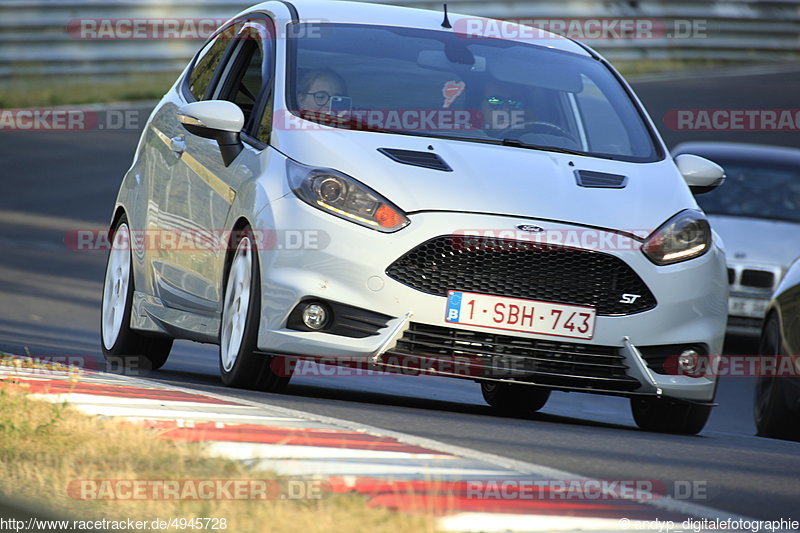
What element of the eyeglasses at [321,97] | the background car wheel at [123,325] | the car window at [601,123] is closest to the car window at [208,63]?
the background car wheel at [123,325]

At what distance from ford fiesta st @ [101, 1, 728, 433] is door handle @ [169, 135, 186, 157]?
0.02 meters

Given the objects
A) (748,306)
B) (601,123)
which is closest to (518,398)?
(601,123)

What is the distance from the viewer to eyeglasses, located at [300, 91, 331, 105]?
736 cm

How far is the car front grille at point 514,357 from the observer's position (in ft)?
21.7

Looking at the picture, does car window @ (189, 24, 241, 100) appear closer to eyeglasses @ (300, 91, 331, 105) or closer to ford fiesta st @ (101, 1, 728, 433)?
ford fiesta st @ (101, 1, 728, 433)

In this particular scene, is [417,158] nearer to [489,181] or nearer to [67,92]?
[489,181]

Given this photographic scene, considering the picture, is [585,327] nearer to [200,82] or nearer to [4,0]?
[200,82]

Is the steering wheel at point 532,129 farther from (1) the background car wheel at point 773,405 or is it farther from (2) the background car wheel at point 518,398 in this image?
(1) the background car wheel at point 773,405

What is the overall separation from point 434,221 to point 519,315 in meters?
0.52

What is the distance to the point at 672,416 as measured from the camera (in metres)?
7.40

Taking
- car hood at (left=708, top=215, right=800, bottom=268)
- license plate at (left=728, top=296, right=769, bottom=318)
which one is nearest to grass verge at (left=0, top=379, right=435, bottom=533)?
license plate at (left=728, top=296, right=769, bottom=318)

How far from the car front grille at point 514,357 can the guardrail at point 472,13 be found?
21707 millimetres

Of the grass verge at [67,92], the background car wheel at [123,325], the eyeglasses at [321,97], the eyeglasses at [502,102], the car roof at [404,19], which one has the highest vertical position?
the grass verge at [67,92]

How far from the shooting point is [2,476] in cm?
433
